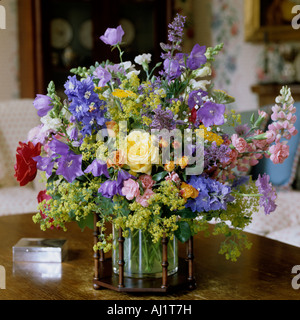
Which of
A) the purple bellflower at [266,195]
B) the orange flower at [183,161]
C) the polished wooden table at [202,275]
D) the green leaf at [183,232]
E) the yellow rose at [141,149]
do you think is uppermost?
the yellow rose at [141,149]

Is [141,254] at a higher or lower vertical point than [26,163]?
lower

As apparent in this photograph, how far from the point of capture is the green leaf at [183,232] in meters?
1.09

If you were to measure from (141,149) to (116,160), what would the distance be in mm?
59

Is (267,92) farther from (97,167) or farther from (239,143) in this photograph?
(97,167)

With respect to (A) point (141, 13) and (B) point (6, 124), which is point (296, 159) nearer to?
(B) point (6, 124)

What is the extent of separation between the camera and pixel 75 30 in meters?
4.02

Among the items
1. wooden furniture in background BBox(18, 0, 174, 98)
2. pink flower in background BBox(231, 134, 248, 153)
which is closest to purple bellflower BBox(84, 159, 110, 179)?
pink flower in background BBox(231, 134, 248, 153)

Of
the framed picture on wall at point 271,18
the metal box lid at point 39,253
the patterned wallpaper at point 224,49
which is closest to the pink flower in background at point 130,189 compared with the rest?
the metal box lid at point 39,253

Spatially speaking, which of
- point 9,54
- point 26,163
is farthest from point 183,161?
point 9,54

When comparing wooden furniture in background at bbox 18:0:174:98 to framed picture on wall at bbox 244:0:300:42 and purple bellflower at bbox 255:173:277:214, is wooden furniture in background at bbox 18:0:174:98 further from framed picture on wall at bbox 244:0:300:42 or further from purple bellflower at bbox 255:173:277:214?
purple bellflower at bbox 255:173:277:214

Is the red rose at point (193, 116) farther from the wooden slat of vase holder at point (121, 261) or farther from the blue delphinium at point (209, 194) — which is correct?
the wooden slat of vase holder at point (121, 261)

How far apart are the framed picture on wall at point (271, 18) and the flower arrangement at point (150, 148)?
296cm

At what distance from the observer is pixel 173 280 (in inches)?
46.7

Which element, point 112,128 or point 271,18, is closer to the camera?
point 112,128
